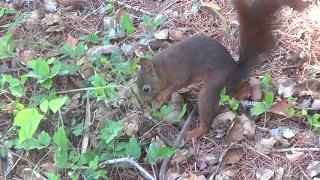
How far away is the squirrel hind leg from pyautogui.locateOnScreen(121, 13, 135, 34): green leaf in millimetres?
817

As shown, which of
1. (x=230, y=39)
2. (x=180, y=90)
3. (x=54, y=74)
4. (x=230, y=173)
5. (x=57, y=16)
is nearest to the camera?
(x=230, y=173)

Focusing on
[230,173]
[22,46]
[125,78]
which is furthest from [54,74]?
[230,173]

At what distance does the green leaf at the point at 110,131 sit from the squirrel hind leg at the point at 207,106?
399 millimetres

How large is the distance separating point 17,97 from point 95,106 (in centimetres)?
45

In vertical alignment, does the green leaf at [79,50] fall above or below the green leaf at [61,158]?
above

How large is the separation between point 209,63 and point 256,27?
1.08ft

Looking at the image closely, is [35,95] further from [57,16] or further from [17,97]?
[57,16]

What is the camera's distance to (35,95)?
3.11m

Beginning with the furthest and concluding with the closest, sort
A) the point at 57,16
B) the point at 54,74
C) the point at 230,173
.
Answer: the point at 57,16 < the point at 54,74 < the point at 230,173

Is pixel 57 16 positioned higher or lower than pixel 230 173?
higher

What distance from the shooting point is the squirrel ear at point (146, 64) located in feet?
10.0

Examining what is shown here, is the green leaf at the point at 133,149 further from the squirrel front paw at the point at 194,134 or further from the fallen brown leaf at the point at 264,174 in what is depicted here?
the fallen brown leaf at the point at 264,174

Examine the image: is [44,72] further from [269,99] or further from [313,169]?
[313,169]

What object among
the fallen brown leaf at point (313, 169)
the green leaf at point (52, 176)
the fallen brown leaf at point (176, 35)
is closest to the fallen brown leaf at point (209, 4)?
the fallen brown leaf at point (176, 35)
